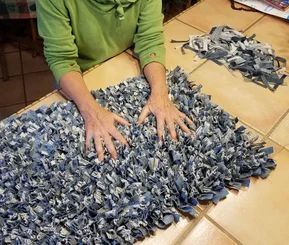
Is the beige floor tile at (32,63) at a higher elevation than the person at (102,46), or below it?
below

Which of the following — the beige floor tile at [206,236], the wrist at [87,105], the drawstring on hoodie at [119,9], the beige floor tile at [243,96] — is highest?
the drawstring on hoodie at [119,9]

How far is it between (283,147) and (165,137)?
9.9 inches

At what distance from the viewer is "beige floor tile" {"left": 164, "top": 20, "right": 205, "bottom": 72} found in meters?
0.85

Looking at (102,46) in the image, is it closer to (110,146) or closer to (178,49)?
(178,49)

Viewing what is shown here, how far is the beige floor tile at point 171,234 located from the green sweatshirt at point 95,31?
395 millimetres

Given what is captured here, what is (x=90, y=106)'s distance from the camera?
0.69 meters

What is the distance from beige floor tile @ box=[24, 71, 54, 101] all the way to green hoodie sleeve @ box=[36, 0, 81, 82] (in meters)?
0.98

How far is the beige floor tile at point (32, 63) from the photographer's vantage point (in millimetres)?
1814

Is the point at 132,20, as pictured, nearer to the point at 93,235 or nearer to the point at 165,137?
the point at 165,137

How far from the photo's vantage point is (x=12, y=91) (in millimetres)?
1729

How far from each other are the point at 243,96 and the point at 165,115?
0.72ft

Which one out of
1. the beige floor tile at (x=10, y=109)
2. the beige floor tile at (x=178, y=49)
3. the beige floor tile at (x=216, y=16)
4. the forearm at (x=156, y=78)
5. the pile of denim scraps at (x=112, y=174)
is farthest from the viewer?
the beige floor tile at (x=10, y=109)

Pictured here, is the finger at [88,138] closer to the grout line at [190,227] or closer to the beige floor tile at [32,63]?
the grout line at [190,227]

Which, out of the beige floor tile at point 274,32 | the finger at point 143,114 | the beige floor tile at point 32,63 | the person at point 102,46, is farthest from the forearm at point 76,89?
the beige floor tile at point 32,63
